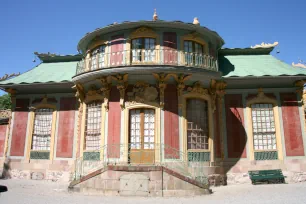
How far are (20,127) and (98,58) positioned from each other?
725 cm

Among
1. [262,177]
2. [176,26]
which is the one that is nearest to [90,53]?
[176,26]

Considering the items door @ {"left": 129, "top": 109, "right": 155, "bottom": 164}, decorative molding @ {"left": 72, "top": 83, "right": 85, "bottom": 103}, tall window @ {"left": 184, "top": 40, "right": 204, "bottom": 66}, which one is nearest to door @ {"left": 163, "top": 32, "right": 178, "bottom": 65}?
tall window @ {"left": 184, "top": 40, "right": 204, "bottom": 66}

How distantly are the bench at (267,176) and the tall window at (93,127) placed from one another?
8151 millimetres

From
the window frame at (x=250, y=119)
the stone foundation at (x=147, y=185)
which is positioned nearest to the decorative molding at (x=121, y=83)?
the stone foundation at (x=147, y=185)

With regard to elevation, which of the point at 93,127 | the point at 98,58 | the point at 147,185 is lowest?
the point at 147,185

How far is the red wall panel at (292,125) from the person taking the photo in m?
14.9

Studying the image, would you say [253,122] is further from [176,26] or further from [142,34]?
[142,34]

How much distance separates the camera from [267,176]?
14.0m

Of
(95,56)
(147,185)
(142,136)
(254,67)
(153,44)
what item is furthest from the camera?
(254,67)

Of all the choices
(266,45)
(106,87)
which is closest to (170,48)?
(106,87)

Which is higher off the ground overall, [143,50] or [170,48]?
[170,48]

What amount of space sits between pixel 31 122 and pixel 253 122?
13266 mm

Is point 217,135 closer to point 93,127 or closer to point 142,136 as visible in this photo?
point 142,136

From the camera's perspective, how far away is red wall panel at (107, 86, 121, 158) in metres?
→ 13.1
